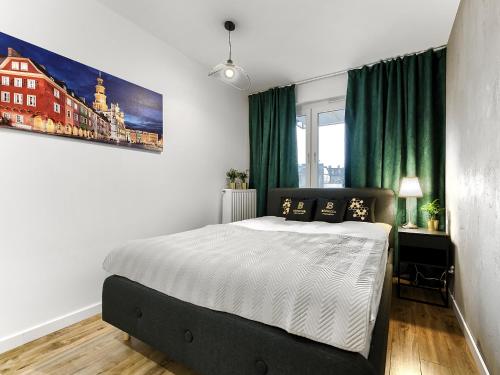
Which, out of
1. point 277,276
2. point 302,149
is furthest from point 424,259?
point 277,276

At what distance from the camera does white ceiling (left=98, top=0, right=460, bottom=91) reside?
7.77 feet

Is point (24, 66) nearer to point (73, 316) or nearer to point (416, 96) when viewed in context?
point (73, 316)

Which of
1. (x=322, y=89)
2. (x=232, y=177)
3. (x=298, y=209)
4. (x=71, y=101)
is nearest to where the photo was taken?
(x=71, y=101)

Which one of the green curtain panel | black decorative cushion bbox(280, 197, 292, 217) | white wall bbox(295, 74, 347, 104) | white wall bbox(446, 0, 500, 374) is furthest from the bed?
white wall bbox(295, 74, 347, 104)

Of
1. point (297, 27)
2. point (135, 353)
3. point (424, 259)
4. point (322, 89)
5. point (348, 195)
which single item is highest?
point (297, 27)

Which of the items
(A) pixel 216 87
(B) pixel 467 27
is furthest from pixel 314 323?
(A) pixel 216 87

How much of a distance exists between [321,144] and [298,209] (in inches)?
48.9

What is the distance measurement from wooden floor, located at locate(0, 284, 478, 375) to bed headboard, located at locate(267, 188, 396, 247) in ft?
3.96

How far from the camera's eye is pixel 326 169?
12.9 feet

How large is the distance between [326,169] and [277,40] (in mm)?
1876

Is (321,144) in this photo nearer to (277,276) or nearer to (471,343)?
(471,343)

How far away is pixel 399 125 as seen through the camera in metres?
3.17

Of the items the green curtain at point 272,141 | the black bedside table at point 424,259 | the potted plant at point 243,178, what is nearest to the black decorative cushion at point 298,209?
the green curtain at point 272,141

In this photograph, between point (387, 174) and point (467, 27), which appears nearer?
point (467, 27)
